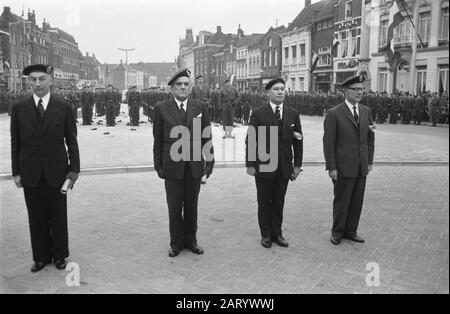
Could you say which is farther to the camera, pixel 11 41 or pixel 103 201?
pixel 11 41

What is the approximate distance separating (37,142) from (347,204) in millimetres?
3436

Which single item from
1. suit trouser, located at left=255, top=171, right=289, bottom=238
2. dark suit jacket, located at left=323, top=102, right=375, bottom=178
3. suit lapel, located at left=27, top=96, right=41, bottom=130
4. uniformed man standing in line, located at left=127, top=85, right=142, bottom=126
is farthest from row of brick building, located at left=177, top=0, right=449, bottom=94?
uniformed man standing in line, located at left=127, top=85, right=142, bottom=126

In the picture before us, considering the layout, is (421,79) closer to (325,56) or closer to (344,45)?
(344,45)

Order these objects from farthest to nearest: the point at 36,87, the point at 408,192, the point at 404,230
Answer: the point at 408,192
the point at 404,230
the point at 36,87

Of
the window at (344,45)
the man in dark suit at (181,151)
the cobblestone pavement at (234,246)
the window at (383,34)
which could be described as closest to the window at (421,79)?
the window at (383,34)

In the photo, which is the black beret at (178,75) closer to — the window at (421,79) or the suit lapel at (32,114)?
the suit lapel at (32,114)

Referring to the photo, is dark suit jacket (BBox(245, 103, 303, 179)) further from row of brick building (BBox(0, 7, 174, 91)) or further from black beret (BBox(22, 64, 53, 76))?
row of brick building (BBox(0, 7, 174, 91))

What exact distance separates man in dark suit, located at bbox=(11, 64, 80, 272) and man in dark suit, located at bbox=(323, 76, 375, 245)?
110 inches

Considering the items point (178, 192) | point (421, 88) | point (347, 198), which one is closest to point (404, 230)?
point (347, 198)

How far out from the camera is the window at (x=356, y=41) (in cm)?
3478

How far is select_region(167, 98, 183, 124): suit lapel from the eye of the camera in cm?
485

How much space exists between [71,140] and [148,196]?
323cm

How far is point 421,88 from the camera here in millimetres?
28016

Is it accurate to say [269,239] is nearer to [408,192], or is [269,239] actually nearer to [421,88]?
[408,192]
